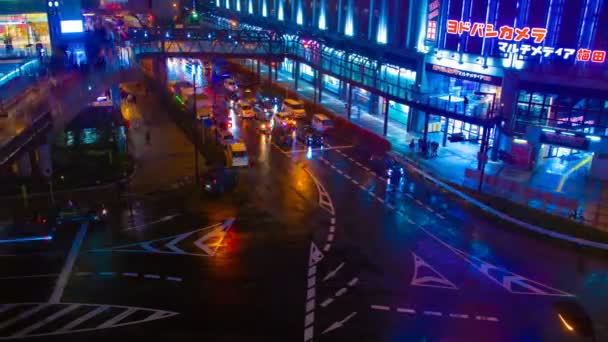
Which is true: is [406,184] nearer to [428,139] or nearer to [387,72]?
[428,139]

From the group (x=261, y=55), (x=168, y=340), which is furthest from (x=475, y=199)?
(x=261, y=55)

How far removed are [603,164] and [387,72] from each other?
2620 centimetres

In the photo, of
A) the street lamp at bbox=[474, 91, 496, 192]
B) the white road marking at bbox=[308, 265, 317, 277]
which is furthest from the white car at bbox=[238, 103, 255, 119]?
the white road marking at bbox=[308, 265, 317, 277]

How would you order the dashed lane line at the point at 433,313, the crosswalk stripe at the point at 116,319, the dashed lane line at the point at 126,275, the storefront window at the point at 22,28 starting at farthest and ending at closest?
the storefront window at the point at 22,28 → the dashed lane line at the point at 126,275 → the dashed lane line at the point at 433,313 → the crosswalk stripe at the point at 116,319

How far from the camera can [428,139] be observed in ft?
A: 178

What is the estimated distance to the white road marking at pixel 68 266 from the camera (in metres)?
25.9

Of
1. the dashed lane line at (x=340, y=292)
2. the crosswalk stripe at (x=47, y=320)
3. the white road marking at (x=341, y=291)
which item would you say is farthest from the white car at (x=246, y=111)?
the crosswalk stripe at (x=47, y=320)

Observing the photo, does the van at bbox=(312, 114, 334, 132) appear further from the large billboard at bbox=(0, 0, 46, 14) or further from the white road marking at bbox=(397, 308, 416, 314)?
the white road marking at bbox=(397, 308, 416, 314)

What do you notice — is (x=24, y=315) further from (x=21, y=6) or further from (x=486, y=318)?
(x=21, y=6)

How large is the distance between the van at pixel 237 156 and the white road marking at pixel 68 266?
14.0 m

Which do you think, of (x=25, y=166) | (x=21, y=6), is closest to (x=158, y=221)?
(x=25, y=166)

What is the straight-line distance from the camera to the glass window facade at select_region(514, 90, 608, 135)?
4412 centimetres

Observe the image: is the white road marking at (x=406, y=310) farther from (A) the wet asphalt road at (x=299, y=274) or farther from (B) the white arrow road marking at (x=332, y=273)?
(B) the white arrow road marking at (x=332, y=273)

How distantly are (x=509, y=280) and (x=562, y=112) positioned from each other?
2367 centimetres
